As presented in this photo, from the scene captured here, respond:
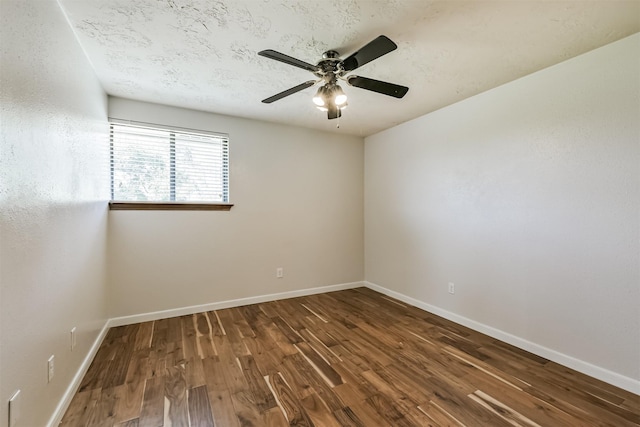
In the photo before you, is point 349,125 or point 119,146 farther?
point 349,125

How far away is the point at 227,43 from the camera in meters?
1.89

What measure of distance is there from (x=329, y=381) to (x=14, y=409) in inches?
63.3

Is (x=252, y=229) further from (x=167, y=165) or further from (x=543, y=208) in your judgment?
(x=543, y=208)

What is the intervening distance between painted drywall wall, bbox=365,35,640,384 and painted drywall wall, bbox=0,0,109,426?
10.9ft

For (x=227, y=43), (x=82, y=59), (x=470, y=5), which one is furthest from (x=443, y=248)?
(x=82, y=59)

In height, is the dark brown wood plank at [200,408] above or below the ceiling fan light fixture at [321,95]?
below

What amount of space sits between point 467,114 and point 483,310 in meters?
2.04

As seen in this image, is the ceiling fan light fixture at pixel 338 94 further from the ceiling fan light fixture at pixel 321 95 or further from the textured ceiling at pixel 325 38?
the textured ceiling at pixel 325 38

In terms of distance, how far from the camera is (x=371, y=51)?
154 cm

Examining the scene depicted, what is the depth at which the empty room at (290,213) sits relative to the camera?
1.53 m

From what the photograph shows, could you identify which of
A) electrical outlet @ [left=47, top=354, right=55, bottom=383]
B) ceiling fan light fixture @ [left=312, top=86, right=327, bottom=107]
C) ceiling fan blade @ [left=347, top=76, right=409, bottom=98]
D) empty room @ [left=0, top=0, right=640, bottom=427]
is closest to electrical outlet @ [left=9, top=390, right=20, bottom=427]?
empty room @ [left=0, top=0, right=640, bottom=427]

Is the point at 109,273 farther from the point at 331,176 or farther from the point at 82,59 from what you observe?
the point at 331,176

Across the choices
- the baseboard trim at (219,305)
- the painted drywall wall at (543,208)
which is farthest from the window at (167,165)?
the painted drywall wall at (543,208)

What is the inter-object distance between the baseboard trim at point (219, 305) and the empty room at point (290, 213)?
0.03 metres
